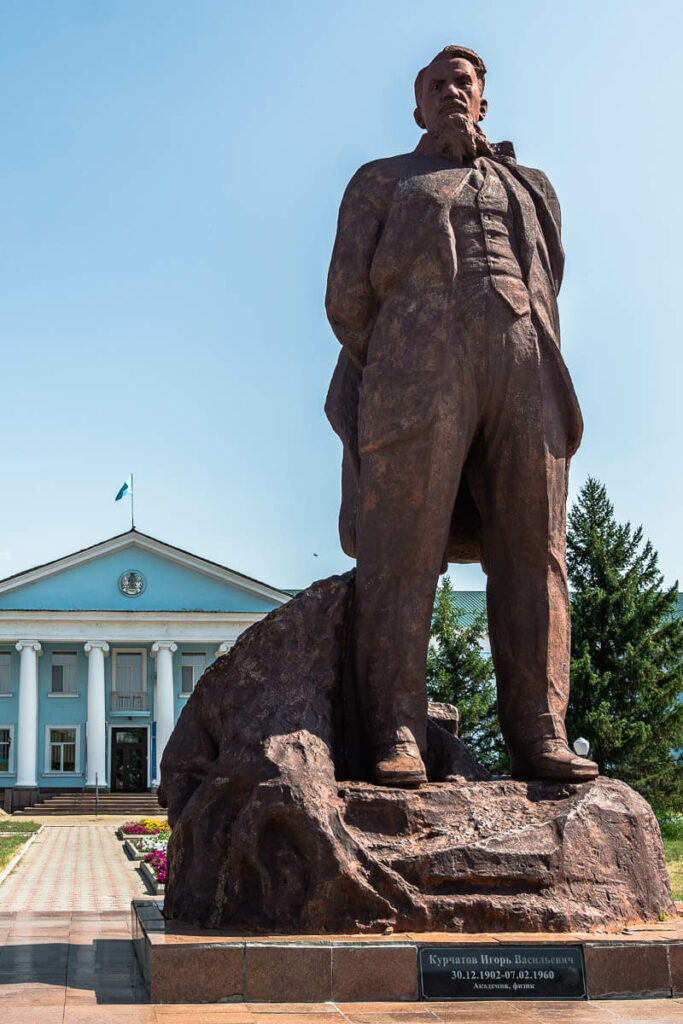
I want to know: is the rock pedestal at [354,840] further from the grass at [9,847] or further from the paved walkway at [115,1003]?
the grass at [9,847]

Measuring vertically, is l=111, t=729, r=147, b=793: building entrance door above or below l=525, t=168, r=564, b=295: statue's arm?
below

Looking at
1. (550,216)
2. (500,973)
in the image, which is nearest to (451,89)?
(550,216)

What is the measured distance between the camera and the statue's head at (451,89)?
209 inches

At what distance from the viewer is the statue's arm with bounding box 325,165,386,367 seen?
17.2 feet

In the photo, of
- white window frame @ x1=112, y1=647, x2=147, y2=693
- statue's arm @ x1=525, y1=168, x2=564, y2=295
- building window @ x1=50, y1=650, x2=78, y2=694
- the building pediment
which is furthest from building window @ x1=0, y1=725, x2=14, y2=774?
statue's arm @ x1=525, y1=168, x2=564, y2=295

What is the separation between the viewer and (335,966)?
13.1 feet

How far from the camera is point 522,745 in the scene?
506 centimetres

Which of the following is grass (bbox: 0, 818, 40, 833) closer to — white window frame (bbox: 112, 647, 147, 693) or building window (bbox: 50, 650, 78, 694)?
building window (bbox: 50, 650, 78, 694)

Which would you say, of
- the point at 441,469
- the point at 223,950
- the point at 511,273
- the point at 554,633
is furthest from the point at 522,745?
the point at 511,273

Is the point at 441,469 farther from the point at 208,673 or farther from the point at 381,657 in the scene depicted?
the point at 208,673

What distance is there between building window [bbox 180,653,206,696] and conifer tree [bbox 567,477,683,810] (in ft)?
55.7

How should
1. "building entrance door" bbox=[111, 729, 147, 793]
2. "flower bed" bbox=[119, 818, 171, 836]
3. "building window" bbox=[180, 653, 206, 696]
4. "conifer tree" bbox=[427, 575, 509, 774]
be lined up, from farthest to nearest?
"building window" bbox=[180, 653, 206, 696] → "building entrance door" bbox=[111, 729, 147, 793] → "conifer tree" bbox=[427, 575, 509, 774] → "flower bed" bbox=[119, 818, 171, 836]

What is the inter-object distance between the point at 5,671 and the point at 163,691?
5.32 meters

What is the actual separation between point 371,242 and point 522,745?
89.4 inches
